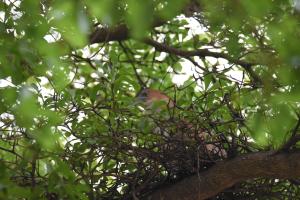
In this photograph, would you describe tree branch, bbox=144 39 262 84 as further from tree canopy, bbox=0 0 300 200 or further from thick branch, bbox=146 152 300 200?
thick branch, bbox=146 152 300 200

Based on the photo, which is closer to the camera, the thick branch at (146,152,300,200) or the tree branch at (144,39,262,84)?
the thick branch at (146,152,300,200)

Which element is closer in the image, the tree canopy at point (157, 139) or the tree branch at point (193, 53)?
the tree canopy at point (157, 139)

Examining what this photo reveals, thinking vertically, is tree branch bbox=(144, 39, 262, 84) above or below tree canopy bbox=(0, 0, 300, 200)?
above

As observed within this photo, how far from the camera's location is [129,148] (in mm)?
1776

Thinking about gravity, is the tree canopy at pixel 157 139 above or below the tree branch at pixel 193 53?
below

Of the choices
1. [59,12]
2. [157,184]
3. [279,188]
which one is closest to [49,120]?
[59,12]

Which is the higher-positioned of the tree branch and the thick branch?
the tree branch

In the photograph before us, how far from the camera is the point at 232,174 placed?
162 cm

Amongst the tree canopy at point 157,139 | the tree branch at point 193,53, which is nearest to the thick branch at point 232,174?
the tree canopy at point 157,139

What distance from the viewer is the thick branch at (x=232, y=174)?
4.96 feet

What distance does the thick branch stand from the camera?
1512 mm

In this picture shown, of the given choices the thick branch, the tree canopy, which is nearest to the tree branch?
the tree canopy

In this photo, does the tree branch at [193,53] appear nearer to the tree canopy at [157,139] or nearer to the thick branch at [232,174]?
the tree canopy at [157,139]

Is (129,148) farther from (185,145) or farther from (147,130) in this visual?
(185,145)
